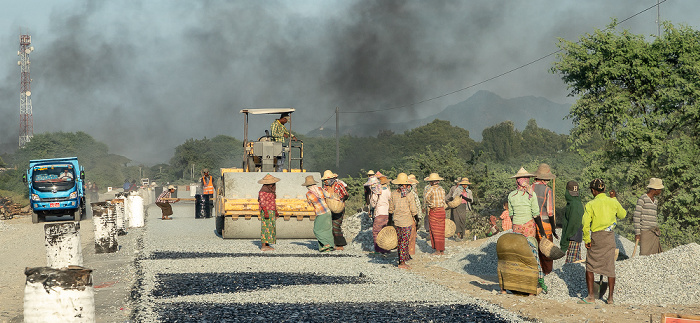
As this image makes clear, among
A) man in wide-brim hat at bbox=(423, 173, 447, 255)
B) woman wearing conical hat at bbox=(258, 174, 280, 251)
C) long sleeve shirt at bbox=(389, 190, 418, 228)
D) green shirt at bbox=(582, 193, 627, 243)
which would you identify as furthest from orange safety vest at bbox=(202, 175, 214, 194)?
green shirt at bbox=(582, 193, 627, 243)

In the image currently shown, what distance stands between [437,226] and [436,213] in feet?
1.24

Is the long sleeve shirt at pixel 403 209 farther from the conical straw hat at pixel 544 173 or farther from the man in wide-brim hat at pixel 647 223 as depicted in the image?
the man in wide-brim hat at pixel 647 223

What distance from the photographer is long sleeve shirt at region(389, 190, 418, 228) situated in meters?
13.9

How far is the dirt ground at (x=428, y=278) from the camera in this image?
9086 mm

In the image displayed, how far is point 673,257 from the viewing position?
11.7 metres

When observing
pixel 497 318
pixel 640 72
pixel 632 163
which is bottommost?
pixel 497 318

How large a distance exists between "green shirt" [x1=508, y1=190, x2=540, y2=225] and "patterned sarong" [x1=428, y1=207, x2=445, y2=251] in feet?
15.2

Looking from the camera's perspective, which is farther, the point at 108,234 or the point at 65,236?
the point at 108,234

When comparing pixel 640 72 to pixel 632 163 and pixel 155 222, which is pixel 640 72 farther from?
pixel 155 222

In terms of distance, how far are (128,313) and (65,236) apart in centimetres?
279

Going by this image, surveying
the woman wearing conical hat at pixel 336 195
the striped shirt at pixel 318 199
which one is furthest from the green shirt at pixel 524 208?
the woman wearing conical hat at pixel 336 195

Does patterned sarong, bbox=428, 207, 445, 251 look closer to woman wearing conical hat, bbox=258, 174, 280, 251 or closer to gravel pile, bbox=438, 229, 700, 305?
gravel pile, bbox=438, 229, 700, 305

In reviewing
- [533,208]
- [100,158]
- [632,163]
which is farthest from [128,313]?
[100,158]

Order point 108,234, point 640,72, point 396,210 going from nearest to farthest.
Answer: point 396,210 < point 108,234 < point 640,72
